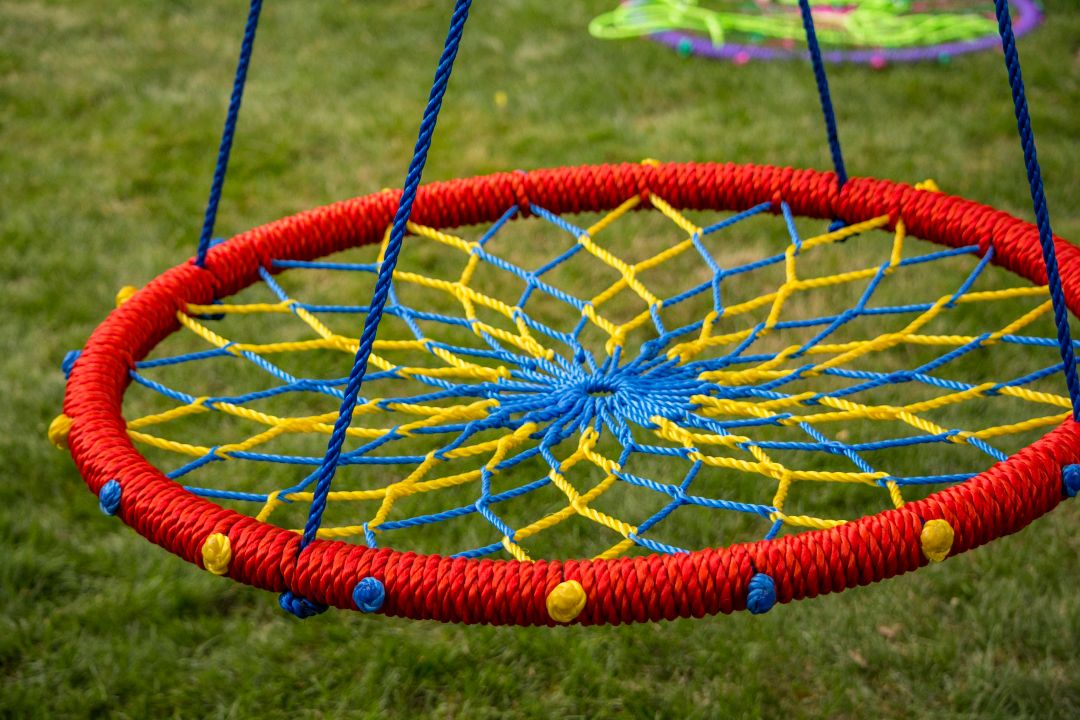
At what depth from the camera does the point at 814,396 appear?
5.79 feet

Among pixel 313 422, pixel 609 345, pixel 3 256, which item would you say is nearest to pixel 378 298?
pixel 313 422

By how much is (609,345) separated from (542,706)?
0.68 metres

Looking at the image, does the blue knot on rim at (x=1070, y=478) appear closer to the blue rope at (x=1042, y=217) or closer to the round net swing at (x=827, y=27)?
the blue rope at (x=1042, y=217)

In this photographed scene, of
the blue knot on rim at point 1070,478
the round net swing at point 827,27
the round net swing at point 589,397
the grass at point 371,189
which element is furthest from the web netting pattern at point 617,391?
the round net swing at point 827,27

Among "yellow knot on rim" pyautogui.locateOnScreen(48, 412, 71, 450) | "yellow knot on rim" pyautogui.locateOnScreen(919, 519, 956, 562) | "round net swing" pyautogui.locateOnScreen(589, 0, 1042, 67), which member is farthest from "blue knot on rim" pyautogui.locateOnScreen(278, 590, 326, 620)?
"round net swing" pyautogui.locateOnScreen(589, 0, 1042, 67)

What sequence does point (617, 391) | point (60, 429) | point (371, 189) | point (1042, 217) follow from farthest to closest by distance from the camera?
point (371, 189) < point (617, 391) < point (60, 429) < point (1042, 217)

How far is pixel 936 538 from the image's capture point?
1.23 m

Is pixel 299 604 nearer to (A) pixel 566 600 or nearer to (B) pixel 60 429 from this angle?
(A) pixel 566 600

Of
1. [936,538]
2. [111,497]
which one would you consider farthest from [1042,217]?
[111,497]

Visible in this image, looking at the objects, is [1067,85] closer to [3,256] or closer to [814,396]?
[814,396]

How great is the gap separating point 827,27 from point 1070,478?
408 centimetres

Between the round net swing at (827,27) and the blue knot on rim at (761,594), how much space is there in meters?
3.74

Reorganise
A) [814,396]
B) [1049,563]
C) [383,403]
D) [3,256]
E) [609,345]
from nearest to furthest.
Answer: [814,396], [383,403], [609,345], [1049,563], [3,256]

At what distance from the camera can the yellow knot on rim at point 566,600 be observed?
1.20 m
